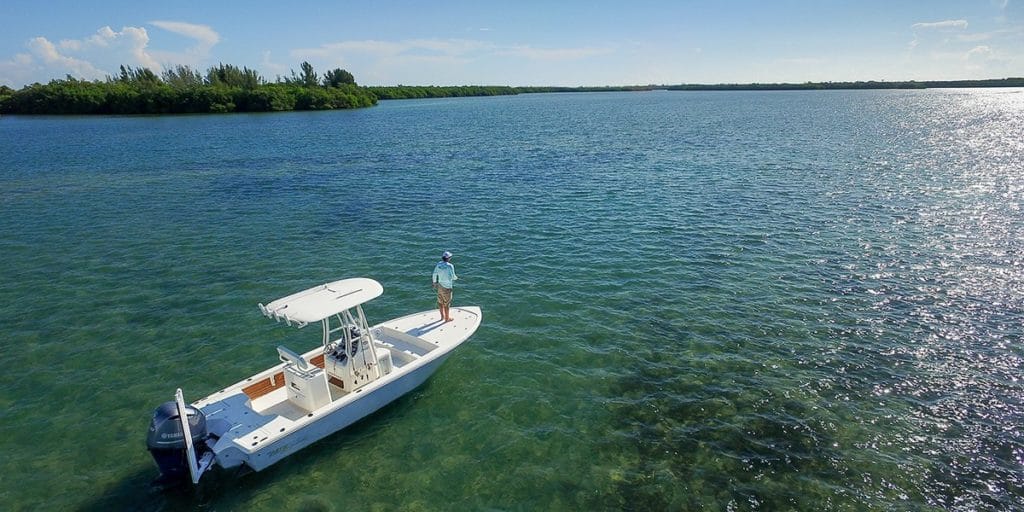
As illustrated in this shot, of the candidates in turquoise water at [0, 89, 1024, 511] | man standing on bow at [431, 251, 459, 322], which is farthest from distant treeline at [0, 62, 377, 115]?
man standing on bow at [431, 251, 459, 322]

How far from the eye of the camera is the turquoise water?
1137 cm

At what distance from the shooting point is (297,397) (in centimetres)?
1231

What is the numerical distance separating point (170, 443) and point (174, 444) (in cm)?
7

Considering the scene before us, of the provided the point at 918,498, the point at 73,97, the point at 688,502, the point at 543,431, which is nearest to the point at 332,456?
the point at 543,431

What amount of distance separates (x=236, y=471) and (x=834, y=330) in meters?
17.5

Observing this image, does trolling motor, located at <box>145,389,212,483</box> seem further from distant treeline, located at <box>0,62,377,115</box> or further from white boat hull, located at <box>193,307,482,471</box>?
distant treeline, located at <box>0,62,377,115</box>

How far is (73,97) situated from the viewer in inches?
4685

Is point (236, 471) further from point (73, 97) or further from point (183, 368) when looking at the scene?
point (73, 97)

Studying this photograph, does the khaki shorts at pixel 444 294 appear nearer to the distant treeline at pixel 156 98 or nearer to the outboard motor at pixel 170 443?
the outboard motor at pixel 170 443

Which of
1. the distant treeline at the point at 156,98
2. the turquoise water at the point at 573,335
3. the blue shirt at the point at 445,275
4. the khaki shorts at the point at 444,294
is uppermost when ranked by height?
the distant treeline at the point at 156,98

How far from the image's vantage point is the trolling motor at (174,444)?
34.9 feet

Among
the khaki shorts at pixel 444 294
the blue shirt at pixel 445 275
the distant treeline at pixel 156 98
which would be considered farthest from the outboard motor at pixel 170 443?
the distant treeline at pixel 156 98

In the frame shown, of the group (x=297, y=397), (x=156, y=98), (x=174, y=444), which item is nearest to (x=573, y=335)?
(x=297, y=397)

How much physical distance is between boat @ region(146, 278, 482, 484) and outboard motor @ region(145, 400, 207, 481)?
17mm
